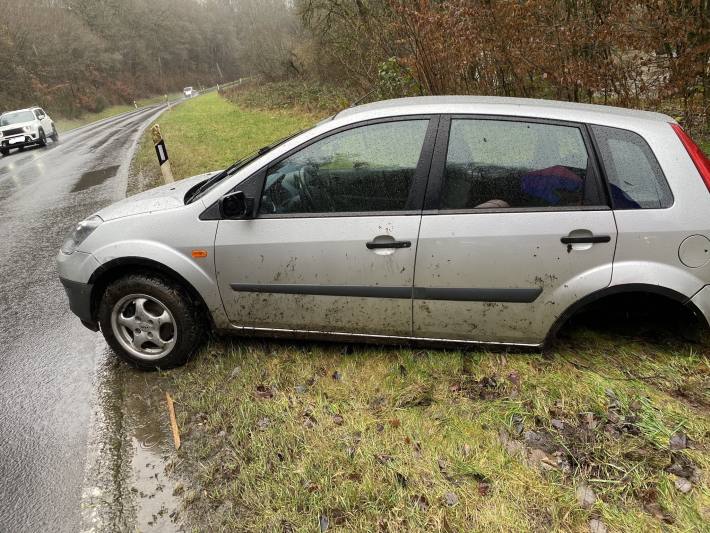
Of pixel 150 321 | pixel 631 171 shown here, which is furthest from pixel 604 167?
pixel 150 321

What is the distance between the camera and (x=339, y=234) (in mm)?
3072

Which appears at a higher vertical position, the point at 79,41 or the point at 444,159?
the point at 79,41

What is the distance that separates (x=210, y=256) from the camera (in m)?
3.28

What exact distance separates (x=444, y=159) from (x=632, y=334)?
1.86 meters

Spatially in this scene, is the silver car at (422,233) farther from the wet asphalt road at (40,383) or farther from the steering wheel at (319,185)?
the wet asphalt road at (40,383)

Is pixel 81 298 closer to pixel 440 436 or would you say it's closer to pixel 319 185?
pixel 319 185

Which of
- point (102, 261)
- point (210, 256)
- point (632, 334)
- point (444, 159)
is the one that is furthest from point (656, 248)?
point (102, 261)

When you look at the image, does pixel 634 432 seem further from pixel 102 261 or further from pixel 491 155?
pixel 102 261

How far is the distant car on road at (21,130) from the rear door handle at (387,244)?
2351cm

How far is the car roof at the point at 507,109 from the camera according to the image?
115 inches

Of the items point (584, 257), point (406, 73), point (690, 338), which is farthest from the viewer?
point (406, 73)

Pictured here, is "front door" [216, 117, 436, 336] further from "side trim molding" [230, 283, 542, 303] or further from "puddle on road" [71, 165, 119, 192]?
"puddle on road" [71, 165, 119, 192]

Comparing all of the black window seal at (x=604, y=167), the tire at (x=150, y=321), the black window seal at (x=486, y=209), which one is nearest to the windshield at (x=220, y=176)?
the tire at (x=150, y=321)

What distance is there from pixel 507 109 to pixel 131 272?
2.72 m
